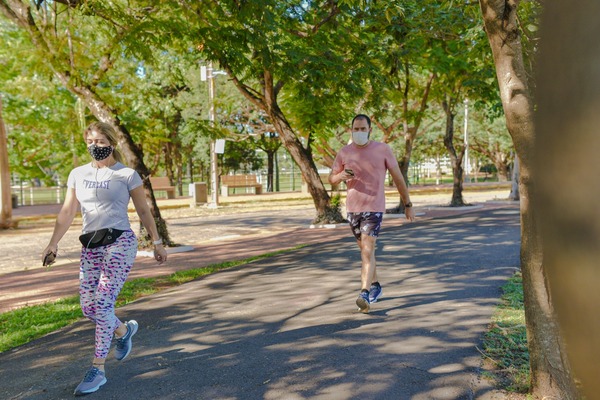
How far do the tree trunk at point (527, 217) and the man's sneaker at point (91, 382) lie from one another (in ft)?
9.69

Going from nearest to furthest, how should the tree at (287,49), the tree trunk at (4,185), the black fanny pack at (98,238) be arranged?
the black fanny pack at (98,238)
the tree at (287,49)
the tree trunk at (4,185)

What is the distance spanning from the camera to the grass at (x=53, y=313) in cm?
636

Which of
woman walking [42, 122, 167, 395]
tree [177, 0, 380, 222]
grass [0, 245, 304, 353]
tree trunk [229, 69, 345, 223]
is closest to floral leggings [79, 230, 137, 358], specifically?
woman walking [42, 122, 167, 395]

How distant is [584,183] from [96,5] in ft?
35.8

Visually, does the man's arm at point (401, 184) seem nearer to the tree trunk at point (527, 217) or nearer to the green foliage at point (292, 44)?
the green foliage at point (292, 44)

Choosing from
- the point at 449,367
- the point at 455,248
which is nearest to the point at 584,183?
the point at 449,367

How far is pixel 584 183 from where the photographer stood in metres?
1.82

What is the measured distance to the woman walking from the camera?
453 centimetres

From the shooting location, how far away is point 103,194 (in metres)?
4.57

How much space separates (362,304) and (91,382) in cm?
282

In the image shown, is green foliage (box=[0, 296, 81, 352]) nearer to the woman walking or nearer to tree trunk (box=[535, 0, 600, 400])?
the woman walking

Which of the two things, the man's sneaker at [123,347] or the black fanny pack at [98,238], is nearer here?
the black fanny pack at [98,238]

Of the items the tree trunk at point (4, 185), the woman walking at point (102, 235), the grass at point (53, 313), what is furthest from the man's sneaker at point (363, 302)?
the tree trunk at point (4, 185)

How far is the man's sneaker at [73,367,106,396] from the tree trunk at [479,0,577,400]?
295 cm
